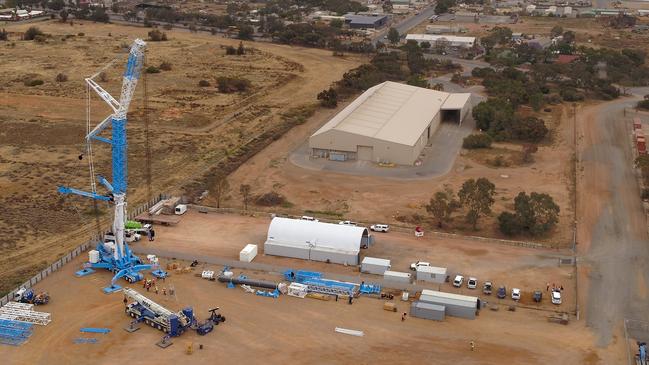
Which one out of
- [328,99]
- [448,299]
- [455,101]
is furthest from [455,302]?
[328,99]

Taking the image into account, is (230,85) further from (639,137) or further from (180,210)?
(639,137)

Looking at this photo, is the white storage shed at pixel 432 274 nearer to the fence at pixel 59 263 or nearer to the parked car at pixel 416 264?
the parked car at pixel 416 264

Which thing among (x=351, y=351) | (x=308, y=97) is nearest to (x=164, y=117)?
(x=308, y=97)

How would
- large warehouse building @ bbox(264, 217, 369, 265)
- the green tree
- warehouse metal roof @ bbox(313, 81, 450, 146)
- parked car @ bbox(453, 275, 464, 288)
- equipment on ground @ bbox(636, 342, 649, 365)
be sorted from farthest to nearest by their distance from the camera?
the green tree
warehouse metal roof @ bbox(313, 81, 450, 146)
large warehouse building @ bbox(264, 217, 369, 265)
parked car @ bbox(453, 275, 464, 288)
equipment on ground @ bbox(636, 342, 649, 365)

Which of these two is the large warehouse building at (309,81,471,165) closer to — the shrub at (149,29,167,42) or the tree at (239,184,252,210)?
the tree at (239,184,252,210)

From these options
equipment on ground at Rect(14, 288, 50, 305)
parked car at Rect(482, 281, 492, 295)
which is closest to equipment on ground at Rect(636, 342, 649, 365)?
parked car at Rect(482, 281, 492, 295)

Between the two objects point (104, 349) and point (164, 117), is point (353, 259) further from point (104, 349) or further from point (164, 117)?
point (164, 117)
